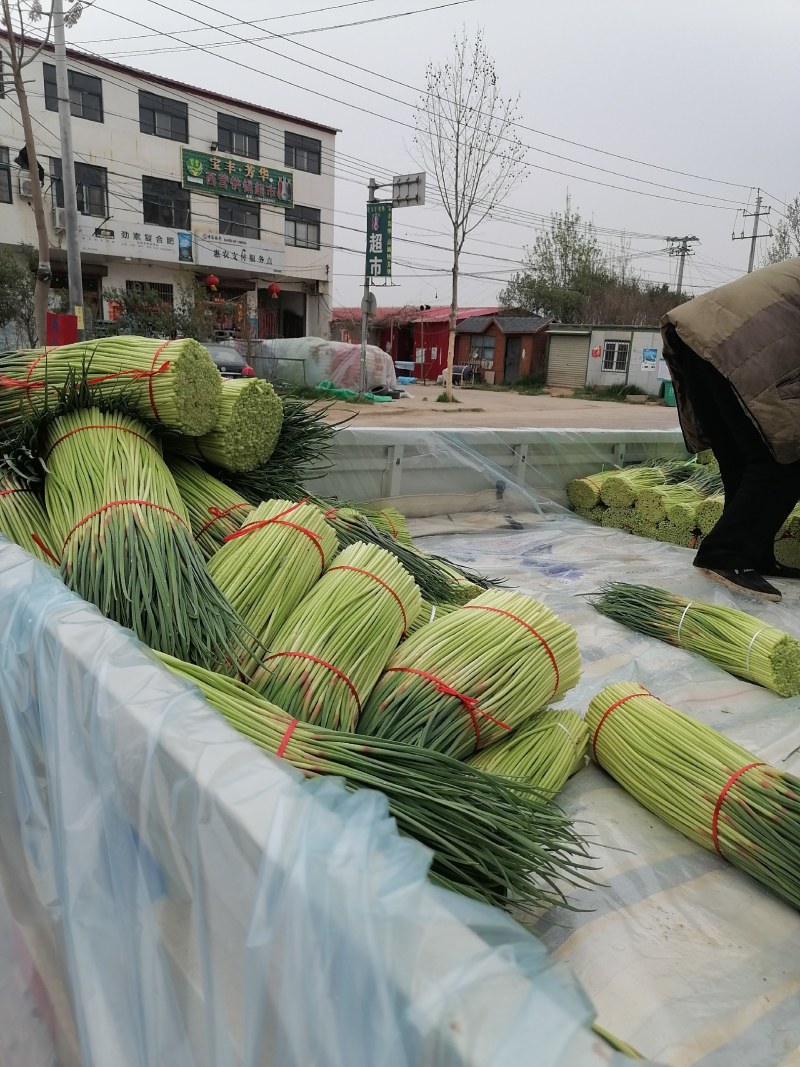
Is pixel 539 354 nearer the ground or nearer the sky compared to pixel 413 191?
nearer the ground

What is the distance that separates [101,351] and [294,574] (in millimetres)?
1053

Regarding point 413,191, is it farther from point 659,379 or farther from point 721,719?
point 721,719

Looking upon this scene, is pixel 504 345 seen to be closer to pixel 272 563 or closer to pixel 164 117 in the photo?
pixel 164 117

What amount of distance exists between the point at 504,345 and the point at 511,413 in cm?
1349

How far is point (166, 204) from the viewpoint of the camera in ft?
80.7

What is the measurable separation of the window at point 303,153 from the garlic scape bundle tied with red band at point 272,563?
2906 cm

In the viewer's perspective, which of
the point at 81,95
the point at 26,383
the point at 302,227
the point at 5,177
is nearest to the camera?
the point at 26,383

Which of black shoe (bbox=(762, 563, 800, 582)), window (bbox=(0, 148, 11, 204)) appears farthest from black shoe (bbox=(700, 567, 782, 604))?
window (bbox=(0, 148, 11, 204))

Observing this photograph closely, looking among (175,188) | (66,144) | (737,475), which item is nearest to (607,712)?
(737,475)

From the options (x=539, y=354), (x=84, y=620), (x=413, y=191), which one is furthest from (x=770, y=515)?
(x=539, y=354)

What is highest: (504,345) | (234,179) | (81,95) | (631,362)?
(81,95)

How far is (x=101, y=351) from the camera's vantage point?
89.4 inches

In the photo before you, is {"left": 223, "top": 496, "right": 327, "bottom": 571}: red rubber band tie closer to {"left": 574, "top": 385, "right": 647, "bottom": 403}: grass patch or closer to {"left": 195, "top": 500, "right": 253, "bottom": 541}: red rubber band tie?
{"left": 195, "top": 500, "right": 253, "bottom": 541}: red rubber band tie

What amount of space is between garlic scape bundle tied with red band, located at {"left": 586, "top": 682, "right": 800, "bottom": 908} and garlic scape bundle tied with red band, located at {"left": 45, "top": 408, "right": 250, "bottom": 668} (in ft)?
3.15
